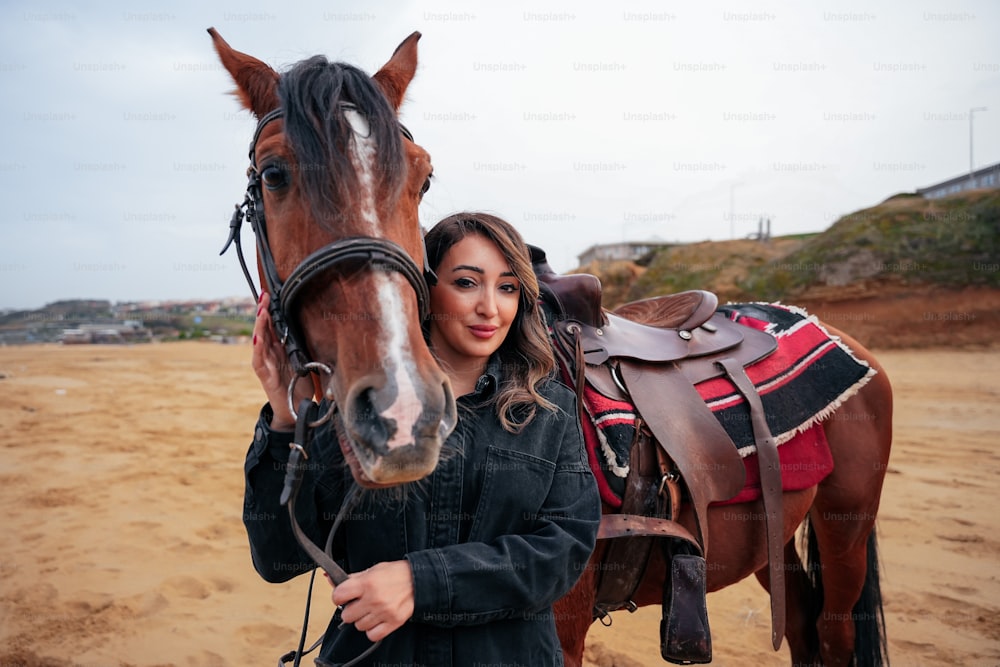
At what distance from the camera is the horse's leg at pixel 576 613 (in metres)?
1.74

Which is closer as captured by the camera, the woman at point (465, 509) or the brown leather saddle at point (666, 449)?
the woman at point (465, 509)

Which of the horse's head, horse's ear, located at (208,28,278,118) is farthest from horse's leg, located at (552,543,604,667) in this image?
horse's ear, located at (208,28,278,118)

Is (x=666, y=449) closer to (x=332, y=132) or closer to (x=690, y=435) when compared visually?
(x=690, y=435)

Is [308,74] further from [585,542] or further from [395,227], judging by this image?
[585,542]

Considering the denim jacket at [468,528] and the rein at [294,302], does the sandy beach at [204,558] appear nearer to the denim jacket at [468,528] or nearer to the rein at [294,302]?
the denim jacket at [468,528]

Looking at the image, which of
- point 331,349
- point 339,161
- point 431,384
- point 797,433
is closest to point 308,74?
point 339,161

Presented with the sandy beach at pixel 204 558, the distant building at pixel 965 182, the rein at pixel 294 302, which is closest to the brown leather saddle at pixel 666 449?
the rein at pixel 294 302

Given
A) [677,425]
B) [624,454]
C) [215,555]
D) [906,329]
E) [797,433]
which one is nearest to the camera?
[624,454]

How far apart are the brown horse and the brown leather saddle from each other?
0.08 metres

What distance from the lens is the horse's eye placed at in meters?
1.19


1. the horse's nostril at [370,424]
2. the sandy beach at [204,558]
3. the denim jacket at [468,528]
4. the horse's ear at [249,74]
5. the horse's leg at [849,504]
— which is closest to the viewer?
the horse's nostril at [370,424]

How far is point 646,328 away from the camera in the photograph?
7.81ft

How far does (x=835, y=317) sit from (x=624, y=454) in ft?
47.0

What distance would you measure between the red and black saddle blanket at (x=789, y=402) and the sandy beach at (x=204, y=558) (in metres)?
1.59
